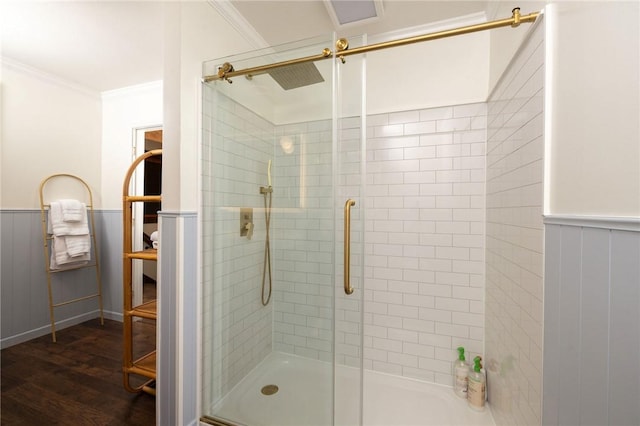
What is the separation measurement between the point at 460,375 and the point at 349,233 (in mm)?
1268

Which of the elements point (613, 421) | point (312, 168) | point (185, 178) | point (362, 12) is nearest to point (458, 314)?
point (613, 421)

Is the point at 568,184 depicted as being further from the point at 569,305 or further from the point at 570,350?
the point at 570,350

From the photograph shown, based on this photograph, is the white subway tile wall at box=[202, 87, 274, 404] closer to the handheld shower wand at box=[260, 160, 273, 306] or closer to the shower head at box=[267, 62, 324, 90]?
the handheld shower wand at box=[260, 160, 273, 306]

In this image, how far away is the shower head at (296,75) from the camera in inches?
52.4

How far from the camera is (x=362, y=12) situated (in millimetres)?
1687

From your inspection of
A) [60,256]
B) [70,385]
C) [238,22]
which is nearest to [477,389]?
[70,385]

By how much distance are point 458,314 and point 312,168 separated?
1389mm

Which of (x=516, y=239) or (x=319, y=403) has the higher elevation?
(x=516, y=239)

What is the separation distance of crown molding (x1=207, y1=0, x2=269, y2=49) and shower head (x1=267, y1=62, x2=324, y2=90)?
25.4 inches

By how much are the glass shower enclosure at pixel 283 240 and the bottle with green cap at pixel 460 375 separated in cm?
73

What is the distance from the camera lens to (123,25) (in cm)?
191

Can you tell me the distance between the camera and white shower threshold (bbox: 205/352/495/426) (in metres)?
1.34

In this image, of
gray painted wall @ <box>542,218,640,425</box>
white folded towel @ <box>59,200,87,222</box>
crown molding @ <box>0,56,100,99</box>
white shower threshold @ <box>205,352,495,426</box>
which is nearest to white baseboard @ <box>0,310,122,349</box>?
white folded towel @ <box>59,200,87,222</box>

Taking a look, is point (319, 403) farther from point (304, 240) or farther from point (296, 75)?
point (296, 75)
